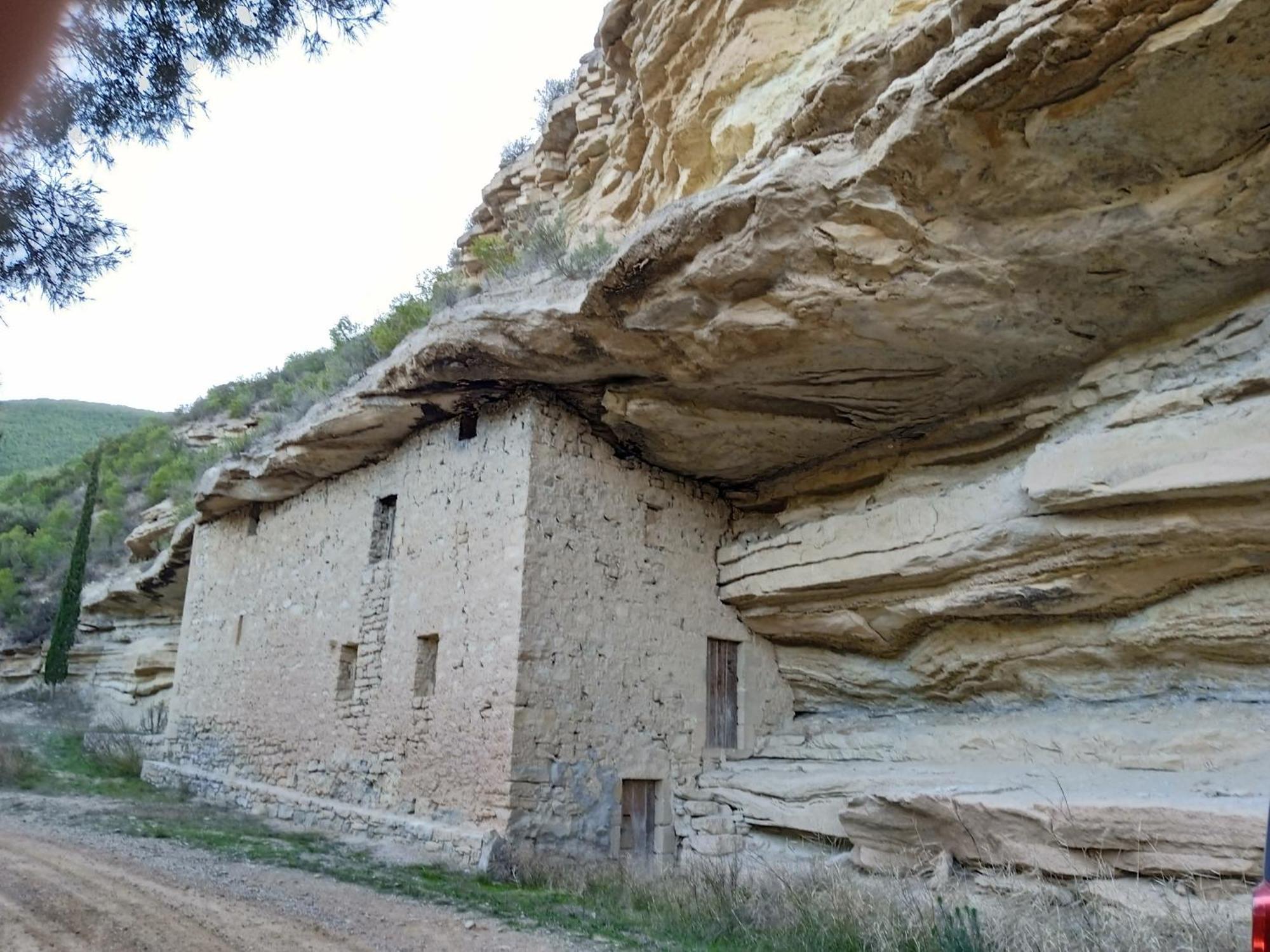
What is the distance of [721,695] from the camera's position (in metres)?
10.2

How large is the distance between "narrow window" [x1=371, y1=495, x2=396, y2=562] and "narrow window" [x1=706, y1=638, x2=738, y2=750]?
377cm

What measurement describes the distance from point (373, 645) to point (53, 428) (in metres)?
44.6

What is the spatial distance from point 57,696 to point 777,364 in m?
16.2

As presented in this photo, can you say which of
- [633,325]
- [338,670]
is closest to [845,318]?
[633,325]

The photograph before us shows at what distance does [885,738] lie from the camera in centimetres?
901

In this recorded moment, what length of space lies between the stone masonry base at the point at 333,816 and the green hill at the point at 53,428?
31214 millimetres

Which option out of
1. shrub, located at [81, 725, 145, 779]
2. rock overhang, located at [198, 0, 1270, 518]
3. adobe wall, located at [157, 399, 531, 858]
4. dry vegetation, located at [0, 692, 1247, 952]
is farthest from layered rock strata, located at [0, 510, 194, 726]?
rock overhang, located at [198, 0, 1270, 518]

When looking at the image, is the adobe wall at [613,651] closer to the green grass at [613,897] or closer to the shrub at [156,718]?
the green grass at [613,897]

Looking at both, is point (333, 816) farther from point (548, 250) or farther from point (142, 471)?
point (142, 471)

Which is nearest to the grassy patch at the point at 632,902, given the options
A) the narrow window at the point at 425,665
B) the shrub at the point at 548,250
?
the narrow window at the point at 425,665

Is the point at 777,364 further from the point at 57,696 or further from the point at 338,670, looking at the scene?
the point at 57,696

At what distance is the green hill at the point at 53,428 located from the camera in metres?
41.5

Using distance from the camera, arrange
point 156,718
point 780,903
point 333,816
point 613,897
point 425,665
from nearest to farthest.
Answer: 1. point 780,903
2. point 613,897
3. point 425,665
4. point 333,816
5. point 156,718

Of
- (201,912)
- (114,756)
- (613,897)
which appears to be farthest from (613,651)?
(114,756)
